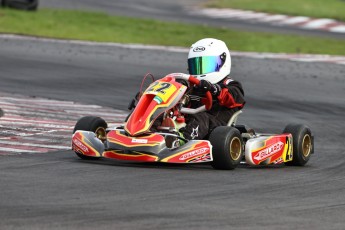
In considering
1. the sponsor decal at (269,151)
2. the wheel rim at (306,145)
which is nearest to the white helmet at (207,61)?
the sponsor decal at (269,151)

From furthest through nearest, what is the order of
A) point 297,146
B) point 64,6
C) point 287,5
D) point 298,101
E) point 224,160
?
1. point 287,5
2. point 64,6
3. point 298,101
4. point 297,146
5. point 224,160

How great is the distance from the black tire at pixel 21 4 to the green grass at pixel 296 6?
31.4 ft

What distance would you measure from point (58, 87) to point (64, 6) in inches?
606

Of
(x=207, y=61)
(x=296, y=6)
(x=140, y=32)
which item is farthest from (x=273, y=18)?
(x=207, y=61)

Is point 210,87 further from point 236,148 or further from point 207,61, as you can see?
point 236,148

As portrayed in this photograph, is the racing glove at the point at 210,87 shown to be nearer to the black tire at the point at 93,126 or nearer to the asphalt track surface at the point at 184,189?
the asphalt track surface at the point at 184,189

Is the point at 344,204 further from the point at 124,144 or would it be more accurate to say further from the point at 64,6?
the point at 64,6

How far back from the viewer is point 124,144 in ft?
29.9

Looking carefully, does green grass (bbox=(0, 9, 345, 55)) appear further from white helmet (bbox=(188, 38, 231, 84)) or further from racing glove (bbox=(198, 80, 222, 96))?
racing glove (bbox=(198, 80, 222, 96))

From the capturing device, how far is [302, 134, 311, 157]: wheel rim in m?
10.1

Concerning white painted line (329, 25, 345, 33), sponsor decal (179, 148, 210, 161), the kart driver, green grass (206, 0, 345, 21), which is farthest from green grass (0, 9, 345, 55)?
sponsor decal (179, 148, 210, 161)

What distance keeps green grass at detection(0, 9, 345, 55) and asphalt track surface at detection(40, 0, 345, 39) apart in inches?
97.9

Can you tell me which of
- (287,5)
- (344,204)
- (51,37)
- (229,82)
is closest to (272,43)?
(51,37)

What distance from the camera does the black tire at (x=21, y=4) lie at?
86.5ft
